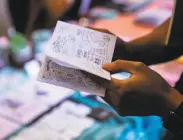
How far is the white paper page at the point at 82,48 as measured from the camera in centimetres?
72

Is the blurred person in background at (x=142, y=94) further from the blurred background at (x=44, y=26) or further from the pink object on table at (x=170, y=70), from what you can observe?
the pink object on table at (x=170, y=70)

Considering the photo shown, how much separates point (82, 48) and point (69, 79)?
3.7 inches

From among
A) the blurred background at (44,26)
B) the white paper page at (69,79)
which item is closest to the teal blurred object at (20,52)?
the blurred background at (44,26)

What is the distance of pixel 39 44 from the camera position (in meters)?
1.34

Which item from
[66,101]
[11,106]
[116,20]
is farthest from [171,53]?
[116,20]

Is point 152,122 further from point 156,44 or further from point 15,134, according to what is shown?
point 15,134

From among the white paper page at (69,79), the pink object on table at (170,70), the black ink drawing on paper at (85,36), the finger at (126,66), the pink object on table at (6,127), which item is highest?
the black ink drawing on paper at (85,36)

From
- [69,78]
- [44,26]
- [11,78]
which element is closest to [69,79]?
→ [69,78]

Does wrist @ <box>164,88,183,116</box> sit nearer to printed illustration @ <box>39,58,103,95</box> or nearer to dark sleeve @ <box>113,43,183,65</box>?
printed illustration @ <box>39,58,103,95</box>

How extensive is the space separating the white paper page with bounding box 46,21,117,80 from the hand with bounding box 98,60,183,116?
0.03 meters

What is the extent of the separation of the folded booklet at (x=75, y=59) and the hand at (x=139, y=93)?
0.08ft

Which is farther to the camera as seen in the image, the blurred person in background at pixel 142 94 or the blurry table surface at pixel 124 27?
the blurry table surface at pixel 124 27

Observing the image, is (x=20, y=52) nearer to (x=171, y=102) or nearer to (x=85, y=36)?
(x=85, y=36)

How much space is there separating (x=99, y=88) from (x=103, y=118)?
1.01ft
